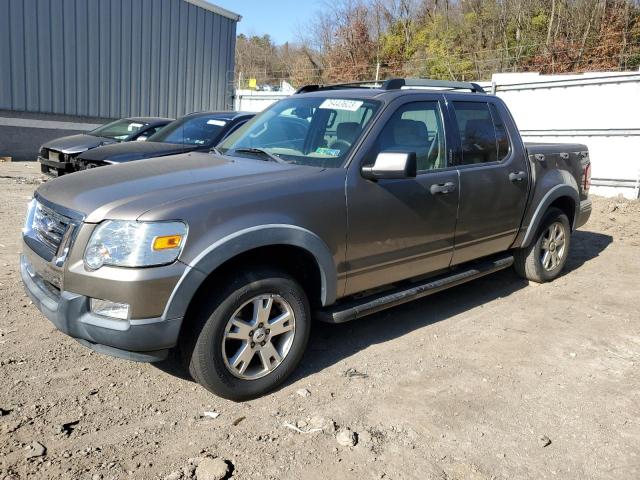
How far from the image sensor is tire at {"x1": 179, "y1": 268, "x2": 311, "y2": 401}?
126 inches

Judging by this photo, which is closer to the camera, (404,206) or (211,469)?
(211,469)

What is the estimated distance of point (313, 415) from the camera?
3320 mm

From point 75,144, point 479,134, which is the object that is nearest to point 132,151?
point 75,144

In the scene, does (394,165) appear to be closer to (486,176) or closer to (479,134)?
(486,176)

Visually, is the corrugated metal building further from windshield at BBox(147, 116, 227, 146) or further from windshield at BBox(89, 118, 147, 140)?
windshield at BBox(147, 116, 227, 146)

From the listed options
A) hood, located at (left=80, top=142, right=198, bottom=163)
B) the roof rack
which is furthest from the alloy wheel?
hood, located at (left=80, top=142, right=198, bottom=163)

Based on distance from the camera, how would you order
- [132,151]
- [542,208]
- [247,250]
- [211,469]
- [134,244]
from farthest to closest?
1. [132,151]
2. [542,208]
3. [247,250]
4. [134,244]
5. [211,469]

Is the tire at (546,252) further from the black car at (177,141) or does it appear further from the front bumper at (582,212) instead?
the black car at (177,141)

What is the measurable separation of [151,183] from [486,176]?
2793mm

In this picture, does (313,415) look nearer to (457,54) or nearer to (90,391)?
(90,391)

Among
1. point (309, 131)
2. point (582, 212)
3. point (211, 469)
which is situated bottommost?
point (211, 469)

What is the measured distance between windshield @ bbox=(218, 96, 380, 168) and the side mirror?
25 cm

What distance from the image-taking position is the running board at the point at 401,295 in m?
3.79

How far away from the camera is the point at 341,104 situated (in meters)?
4.34
